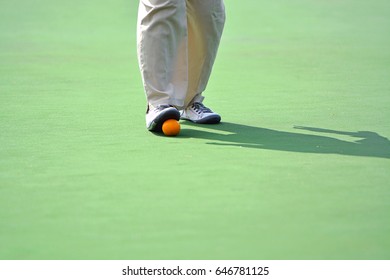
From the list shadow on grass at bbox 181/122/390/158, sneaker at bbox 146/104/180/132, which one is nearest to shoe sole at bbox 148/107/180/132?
sneaker at bbox 146/104/180/132

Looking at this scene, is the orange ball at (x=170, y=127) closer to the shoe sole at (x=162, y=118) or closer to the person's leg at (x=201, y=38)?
the shoe sole at (x=162, y=118)

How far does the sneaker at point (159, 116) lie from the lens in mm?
4254

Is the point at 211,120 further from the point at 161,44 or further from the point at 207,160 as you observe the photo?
the point at 207,160

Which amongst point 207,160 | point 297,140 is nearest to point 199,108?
point 297,140

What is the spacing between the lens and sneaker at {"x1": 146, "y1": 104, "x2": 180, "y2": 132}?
4.25m

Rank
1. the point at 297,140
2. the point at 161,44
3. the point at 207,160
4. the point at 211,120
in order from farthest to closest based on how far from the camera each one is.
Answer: the point at 211,120, the point at 161,44, the point at 297,140, the point at 207,160

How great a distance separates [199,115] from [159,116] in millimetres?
419

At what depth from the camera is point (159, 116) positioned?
4.25 meters

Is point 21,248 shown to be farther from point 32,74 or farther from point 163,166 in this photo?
point 32,74

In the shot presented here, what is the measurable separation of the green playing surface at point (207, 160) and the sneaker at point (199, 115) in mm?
54

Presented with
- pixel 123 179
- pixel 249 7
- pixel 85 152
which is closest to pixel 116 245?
pixel 123 179

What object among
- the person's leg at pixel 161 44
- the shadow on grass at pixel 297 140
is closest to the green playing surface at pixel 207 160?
the shadow on grass at pixel 297 140

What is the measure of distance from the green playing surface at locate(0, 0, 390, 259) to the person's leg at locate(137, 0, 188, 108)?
0.67 ft

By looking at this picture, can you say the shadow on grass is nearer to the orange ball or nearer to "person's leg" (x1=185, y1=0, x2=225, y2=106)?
the orange ball
